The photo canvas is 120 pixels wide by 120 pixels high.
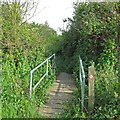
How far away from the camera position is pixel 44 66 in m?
6.14

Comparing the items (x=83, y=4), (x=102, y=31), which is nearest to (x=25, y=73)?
(x=102, y=31)

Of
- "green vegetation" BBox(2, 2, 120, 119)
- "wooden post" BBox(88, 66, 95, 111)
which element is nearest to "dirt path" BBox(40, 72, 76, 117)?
"green vegetation" BBox(2, 2, 120, 119)

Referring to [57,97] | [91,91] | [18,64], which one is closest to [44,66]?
[18,64]

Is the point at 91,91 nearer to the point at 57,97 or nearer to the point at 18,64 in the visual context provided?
the point at 57,97

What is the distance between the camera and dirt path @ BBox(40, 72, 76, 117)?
4.10 metres

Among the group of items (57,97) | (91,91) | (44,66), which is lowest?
(57,97)

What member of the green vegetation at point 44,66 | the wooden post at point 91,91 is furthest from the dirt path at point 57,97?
the wooden post at point 91,91

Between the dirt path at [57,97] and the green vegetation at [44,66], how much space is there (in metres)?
0.20

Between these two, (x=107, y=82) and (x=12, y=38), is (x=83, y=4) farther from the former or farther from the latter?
(x=107, y=82)

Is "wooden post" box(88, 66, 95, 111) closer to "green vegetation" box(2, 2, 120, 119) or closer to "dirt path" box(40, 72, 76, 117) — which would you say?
"green vegetation" box(2, 2, 120, 119)

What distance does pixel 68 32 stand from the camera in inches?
406

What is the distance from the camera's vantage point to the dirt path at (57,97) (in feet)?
13.5

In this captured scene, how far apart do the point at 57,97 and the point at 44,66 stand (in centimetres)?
160

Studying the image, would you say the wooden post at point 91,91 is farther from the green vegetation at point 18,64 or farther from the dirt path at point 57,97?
the green vegetation at point 18,64
